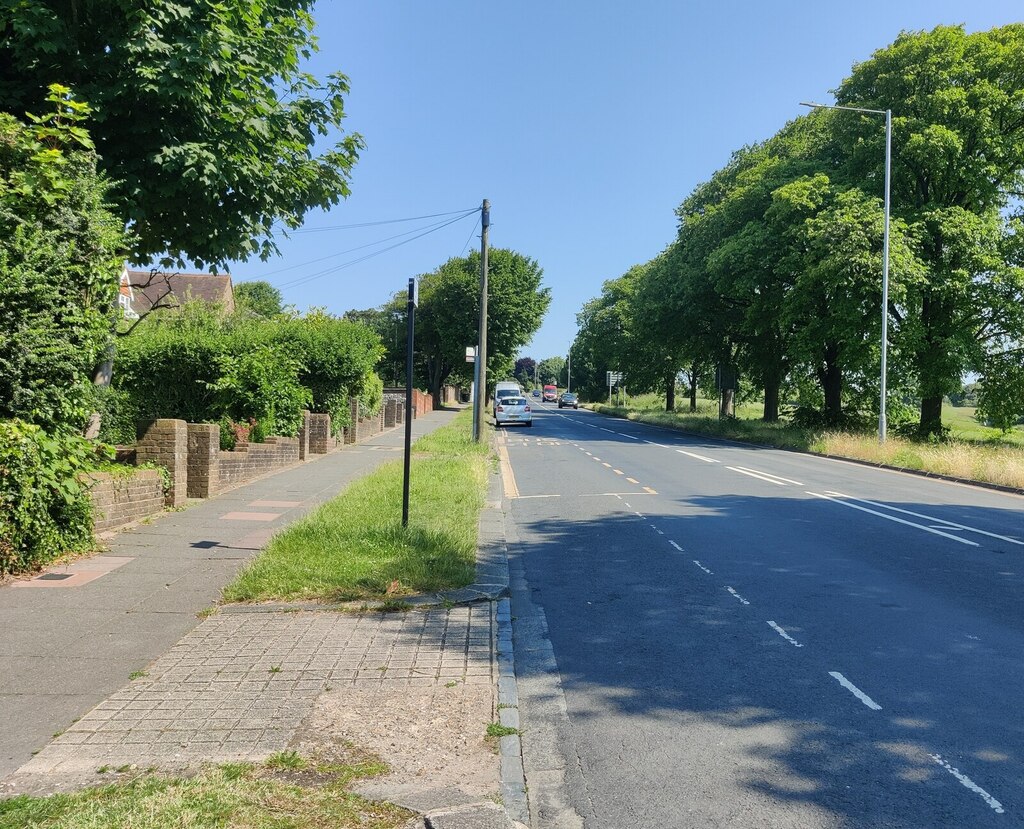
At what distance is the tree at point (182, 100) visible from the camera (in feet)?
27.2

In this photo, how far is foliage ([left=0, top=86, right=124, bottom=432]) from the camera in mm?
7160

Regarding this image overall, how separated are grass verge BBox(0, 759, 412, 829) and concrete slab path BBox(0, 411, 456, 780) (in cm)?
54

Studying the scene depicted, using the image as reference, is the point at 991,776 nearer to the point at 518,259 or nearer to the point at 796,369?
the point at 796,369

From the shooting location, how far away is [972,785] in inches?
146

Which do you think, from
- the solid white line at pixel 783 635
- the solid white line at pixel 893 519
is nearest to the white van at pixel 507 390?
the solid white line at pixel 893 519

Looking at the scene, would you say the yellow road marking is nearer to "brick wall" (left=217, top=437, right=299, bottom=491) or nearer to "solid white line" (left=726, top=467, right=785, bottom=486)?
"brick wall" (left=217, top=437, right=299, bottom=491)

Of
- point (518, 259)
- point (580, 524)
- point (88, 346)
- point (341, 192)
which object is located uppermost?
point (518, 259)

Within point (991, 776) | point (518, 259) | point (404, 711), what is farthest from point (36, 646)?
point (518, 259)

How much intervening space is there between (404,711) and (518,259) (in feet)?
177

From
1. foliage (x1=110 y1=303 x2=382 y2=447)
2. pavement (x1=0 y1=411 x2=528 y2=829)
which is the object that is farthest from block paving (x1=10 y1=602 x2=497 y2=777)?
foliage (x1=110 y1=303 x2=382 y2=447)

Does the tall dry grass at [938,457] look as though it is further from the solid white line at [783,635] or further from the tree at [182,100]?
the tree at [182,100]

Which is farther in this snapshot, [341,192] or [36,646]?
[341,192]

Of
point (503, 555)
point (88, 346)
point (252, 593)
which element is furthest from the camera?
point (503, 555)

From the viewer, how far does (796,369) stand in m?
36.8
